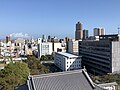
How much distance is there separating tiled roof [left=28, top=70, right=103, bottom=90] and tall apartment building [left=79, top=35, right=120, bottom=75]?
93.2 feet

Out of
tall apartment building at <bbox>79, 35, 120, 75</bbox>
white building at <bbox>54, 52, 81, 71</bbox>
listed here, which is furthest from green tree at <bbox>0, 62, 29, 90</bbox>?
white building at <bbox>54, 52, 81, 71</bbox>

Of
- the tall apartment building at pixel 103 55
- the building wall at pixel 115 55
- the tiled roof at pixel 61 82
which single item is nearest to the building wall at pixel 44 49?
the tall apartment building at pixel 103 55

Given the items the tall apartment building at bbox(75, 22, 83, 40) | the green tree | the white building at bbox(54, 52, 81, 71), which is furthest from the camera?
the tall apartment building at bbox(75, 22, 83, 40)

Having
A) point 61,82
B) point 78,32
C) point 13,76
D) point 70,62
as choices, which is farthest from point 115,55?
point 78,32

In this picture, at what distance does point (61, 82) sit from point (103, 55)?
3272 cm

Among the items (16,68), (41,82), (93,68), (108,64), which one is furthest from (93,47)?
(41,82)

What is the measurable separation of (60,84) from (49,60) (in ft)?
220

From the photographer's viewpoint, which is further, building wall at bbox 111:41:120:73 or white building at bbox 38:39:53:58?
white building at bbox 38:39:53:58

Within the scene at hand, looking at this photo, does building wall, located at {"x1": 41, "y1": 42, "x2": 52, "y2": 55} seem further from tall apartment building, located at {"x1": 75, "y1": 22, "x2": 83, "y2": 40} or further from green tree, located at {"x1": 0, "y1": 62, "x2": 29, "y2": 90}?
green tree, located at {"x1": 0, "y1": 62, "x2": 29, "y2": 90}

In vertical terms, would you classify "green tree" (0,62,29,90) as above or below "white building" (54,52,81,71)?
above

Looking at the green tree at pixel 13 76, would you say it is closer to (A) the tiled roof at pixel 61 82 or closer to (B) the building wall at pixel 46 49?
(A) the tiled roof at pixel 61 82

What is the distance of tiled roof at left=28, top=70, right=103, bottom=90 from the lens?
17.6 meters

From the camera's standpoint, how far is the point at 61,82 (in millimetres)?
18188

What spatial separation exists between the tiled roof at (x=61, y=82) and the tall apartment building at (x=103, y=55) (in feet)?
93.2
